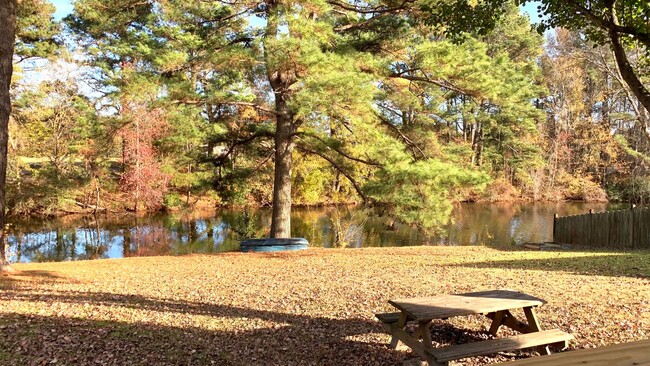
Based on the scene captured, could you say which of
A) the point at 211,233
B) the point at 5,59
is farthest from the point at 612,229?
the point at 211,233

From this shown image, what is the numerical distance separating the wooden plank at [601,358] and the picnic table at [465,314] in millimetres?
2338

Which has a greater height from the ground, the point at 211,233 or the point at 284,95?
the point at 284,95

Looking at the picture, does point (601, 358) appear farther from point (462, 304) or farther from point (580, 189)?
point (580, 189)

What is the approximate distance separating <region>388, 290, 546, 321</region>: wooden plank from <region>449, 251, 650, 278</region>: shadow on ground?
4.74m

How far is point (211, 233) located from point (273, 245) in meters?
9.32

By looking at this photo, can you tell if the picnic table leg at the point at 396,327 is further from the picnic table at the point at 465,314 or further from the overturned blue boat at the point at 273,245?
the overturned blue boat at the point at 273,245

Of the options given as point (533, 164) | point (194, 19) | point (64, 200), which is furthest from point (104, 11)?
point (533, 164)

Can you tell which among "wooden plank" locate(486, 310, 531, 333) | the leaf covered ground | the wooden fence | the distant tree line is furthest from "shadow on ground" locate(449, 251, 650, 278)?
"wooden plank" locate(486, 310, 531, 333)

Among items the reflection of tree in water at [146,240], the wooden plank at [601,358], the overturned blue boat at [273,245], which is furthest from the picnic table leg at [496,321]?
the reflection of tree in water at [146,240]

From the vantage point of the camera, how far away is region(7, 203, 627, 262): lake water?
17031 mm

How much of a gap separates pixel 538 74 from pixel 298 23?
1173 inches

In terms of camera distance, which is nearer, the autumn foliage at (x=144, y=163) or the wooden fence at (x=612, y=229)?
the wooden fence at (x=612, y=229)

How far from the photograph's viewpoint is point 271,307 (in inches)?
226

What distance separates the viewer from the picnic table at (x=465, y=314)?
138 inches
